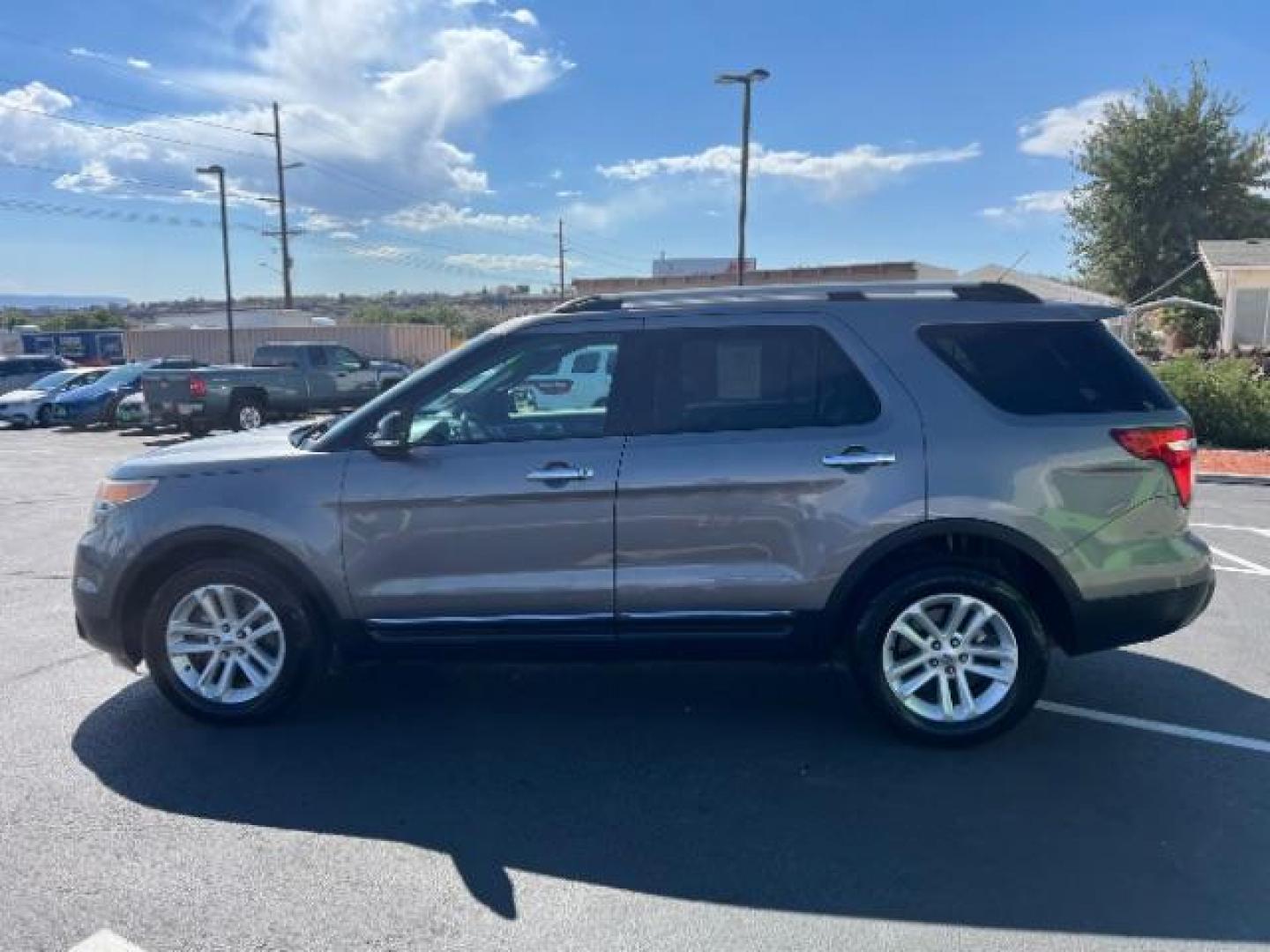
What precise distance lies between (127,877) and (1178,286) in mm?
38191

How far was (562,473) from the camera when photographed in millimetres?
3900

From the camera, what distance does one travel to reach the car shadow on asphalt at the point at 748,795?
2.99 m

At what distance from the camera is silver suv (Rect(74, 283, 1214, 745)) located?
12.7ft

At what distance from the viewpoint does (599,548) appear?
3945 millimetres

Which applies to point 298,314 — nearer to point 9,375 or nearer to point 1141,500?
point 9,375

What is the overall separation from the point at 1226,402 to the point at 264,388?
16834mm

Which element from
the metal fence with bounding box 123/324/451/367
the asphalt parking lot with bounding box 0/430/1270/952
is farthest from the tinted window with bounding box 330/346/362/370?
the asphalt parking lot with bounding box 0/430/1270/952

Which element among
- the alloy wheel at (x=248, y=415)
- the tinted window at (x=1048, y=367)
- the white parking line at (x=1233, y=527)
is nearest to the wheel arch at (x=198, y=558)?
the tinted window at (x=1048, y=367)

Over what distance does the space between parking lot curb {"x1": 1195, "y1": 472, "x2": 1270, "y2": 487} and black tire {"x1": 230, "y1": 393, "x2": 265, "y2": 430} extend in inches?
625

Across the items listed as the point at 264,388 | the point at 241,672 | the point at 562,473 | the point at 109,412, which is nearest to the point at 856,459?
the point at 562,473

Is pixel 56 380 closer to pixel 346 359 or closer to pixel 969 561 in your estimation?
pixel 346 359

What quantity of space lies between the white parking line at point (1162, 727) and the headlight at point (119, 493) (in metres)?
4.21

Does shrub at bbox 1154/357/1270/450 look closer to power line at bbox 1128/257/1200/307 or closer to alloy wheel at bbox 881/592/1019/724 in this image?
alloy wheel at bbox 881/592/1019/724

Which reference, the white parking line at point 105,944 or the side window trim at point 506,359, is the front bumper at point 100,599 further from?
the white parking line at point 105,944
